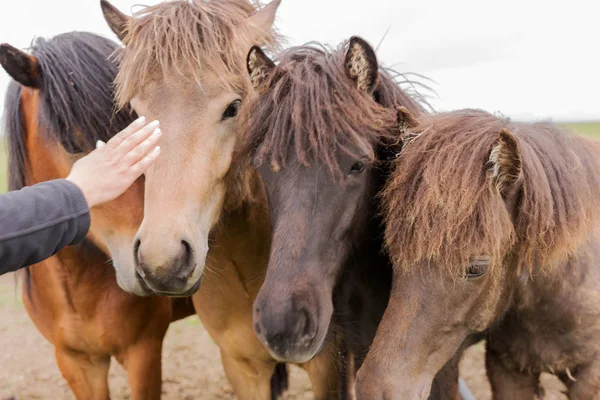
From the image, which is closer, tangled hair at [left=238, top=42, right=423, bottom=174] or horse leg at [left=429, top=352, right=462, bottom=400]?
tangled hair at [left=238, top=42, right=423, bottom=174]

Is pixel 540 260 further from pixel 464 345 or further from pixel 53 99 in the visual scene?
pixel 53 99

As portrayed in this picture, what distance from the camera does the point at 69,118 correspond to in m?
2.94

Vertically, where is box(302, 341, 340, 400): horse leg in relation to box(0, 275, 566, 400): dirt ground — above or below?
above

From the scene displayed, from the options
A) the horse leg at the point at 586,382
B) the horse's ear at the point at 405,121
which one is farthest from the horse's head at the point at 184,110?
the horse leg at the point at 586,382

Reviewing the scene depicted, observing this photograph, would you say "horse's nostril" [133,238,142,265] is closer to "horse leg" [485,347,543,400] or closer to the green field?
the green field

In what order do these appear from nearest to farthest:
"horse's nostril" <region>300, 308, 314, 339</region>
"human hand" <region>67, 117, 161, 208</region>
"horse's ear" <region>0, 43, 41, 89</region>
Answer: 1. "human hand" <region>67, 117, 161, 208</region>
2. "horse's nostril" <region>300, 308, 314, 339</region>
3. "horse's ear" <region>0, 43, 41, 89</region>

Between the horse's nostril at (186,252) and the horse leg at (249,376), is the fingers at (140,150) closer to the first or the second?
the horse's nostril at (186,252)

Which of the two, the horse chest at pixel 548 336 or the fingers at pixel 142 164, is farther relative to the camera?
the horse chest at pixel 548 336

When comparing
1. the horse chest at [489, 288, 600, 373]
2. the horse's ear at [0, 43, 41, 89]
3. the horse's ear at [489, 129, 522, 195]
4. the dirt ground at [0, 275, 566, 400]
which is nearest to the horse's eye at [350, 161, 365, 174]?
the horse's ear at [489, 129, 522, 195]

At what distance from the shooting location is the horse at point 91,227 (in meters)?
2.95

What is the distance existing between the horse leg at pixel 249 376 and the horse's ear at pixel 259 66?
5.57 ft

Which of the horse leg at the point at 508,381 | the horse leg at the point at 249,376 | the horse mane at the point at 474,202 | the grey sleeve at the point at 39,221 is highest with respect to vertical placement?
the grey sleeve at the point at 39,221

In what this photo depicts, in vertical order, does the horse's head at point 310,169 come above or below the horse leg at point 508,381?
above

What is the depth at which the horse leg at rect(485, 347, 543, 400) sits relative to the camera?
3.03 meters
